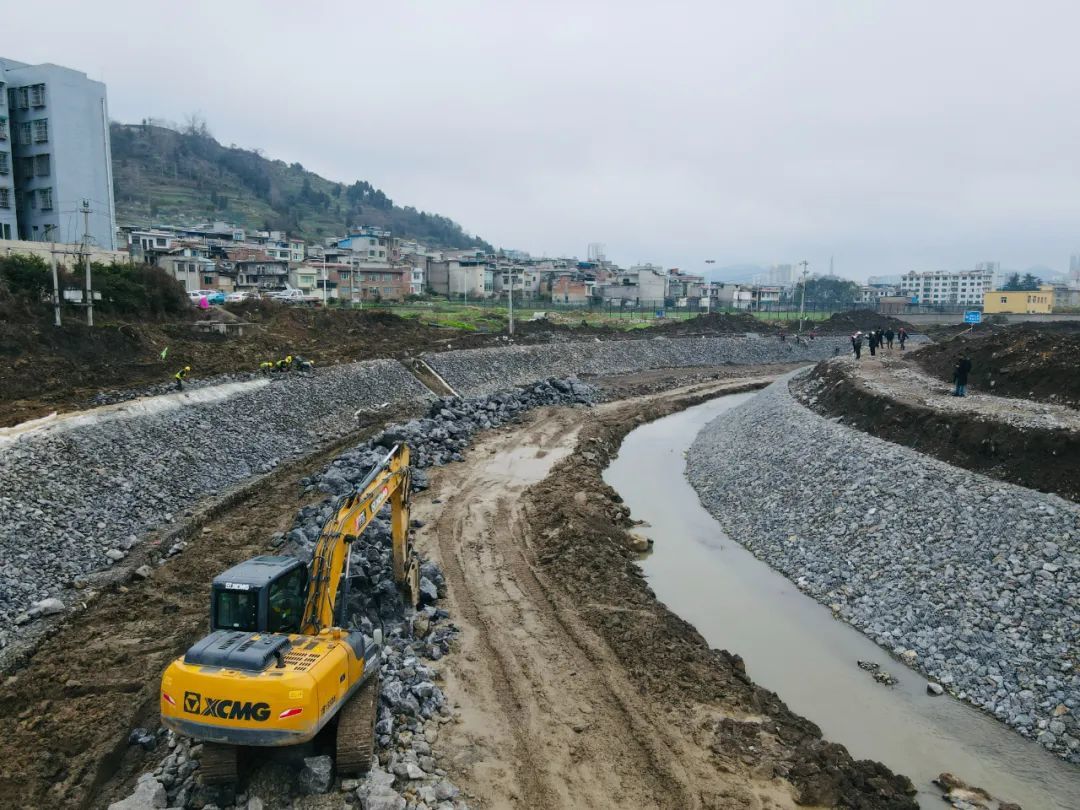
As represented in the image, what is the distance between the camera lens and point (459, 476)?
899 inches

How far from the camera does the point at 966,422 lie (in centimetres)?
1891

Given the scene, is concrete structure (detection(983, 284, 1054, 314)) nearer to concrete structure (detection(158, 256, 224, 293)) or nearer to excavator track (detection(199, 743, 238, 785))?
concrete structure (detection(158, 256, 224, 293))

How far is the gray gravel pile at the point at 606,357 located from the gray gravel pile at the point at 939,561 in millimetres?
20352

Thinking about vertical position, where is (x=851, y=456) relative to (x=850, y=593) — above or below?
above

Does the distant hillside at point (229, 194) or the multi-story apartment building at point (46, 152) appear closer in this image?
the multi-story apartment building at point (46, 152)

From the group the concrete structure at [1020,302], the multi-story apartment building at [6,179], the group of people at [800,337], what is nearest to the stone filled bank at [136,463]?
the multi-story apartment building at [6,179]

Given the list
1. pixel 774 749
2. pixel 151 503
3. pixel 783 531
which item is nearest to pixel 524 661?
pixel 774 749

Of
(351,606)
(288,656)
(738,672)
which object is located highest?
(288,656)

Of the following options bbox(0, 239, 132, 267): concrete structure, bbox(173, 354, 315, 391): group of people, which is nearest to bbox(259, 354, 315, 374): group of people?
bbox(173, 354, 315, 391): group of people

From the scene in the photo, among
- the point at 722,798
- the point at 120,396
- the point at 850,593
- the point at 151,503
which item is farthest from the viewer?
the point at 120,396

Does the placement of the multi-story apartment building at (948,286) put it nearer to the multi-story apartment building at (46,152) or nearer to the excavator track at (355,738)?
the multi-story apartment building at (46,152)

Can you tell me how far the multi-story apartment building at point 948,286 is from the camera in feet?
476

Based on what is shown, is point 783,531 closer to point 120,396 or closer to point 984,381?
point 984,381

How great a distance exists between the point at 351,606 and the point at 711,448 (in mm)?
18472
